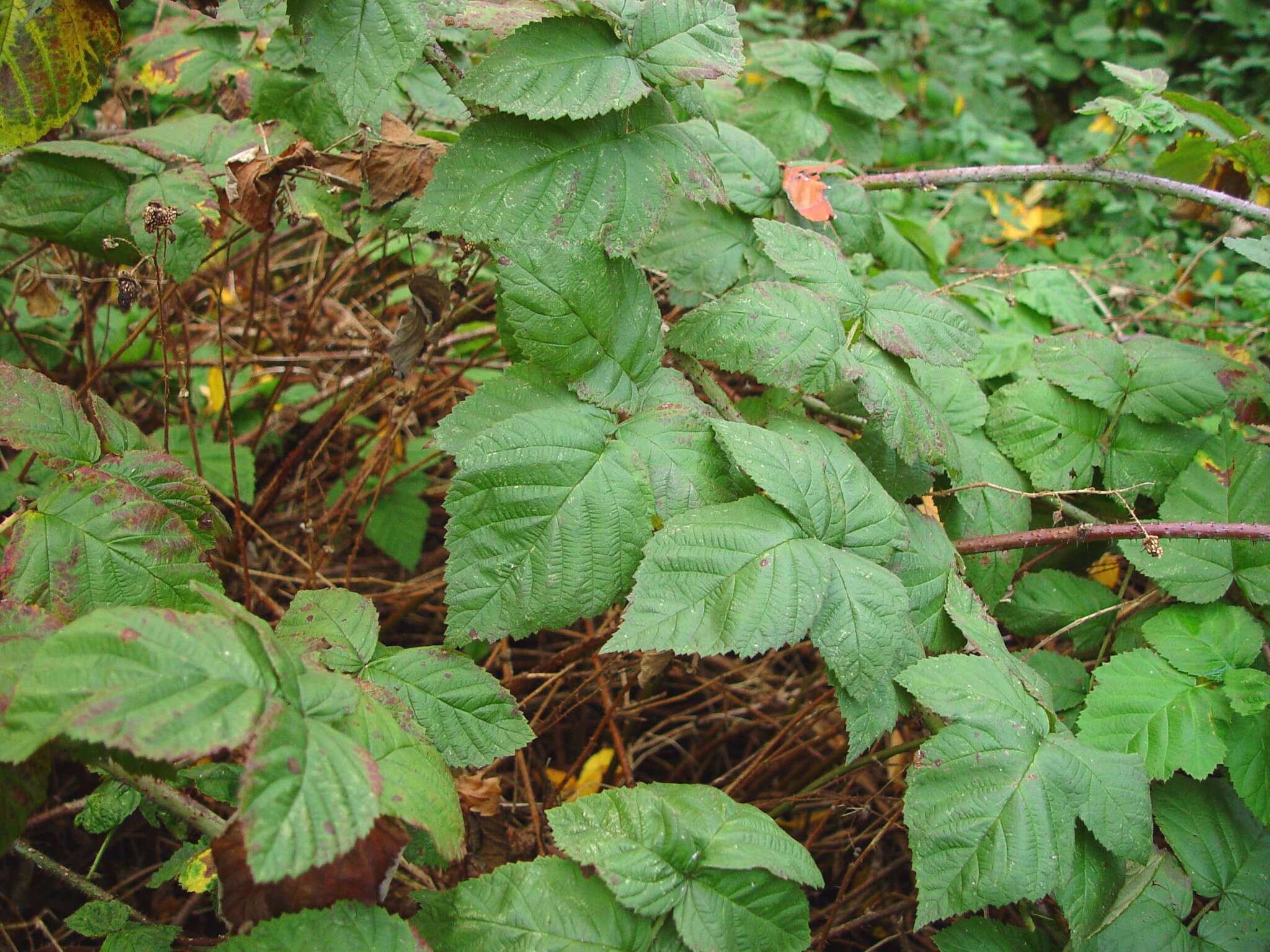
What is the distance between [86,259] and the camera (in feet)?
8.36

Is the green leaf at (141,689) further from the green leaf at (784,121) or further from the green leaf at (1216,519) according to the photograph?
the green leaf at (784,121)

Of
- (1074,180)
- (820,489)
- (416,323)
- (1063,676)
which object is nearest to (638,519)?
(820,489)

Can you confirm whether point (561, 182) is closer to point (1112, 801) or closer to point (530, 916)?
point (530, 916)

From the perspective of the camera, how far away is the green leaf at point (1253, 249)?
76.1 inches

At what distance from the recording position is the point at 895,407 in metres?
1.69

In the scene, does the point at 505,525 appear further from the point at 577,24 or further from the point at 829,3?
the point at 829,3

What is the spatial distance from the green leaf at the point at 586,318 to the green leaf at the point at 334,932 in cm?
88

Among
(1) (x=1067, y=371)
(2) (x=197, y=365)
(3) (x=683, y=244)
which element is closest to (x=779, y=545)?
(3) (x=683, y=244)

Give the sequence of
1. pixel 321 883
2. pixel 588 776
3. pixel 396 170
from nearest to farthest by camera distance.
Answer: pixel 321 883, pixel 396 170, pixel 588 776

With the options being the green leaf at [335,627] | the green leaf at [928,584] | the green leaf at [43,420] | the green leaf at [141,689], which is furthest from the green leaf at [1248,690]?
the green leaf at [43,420]

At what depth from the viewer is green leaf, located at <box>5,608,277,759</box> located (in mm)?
993

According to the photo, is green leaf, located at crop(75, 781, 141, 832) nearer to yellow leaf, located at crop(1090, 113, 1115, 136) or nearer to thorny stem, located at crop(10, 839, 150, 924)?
thorny stem, located at crop(10, 839, 150, 924)

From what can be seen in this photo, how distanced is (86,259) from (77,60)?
3.62 feet

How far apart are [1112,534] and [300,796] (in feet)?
5.22
